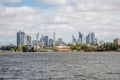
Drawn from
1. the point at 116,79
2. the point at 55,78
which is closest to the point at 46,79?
the point at 55,78

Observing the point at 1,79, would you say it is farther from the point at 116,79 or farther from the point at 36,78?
the point at 116,79

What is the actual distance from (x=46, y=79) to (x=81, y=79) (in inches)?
204

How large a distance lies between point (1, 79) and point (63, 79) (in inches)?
366

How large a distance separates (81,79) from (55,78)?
13.3 ft

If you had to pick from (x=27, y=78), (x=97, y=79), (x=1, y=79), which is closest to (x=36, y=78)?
(x=27, y=78)

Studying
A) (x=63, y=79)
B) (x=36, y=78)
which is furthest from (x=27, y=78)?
(x=63, y=79)

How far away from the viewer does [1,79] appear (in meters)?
61.0

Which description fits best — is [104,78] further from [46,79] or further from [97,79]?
[46,79]

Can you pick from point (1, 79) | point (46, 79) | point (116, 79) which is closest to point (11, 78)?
point (1, 79)

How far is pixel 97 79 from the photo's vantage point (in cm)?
5938

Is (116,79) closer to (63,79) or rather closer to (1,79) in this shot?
(63,79)

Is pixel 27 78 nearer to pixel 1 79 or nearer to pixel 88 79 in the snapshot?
pixel 1 79

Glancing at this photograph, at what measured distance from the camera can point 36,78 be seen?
61.9 metres

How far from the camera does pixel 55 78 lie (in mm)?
61625
